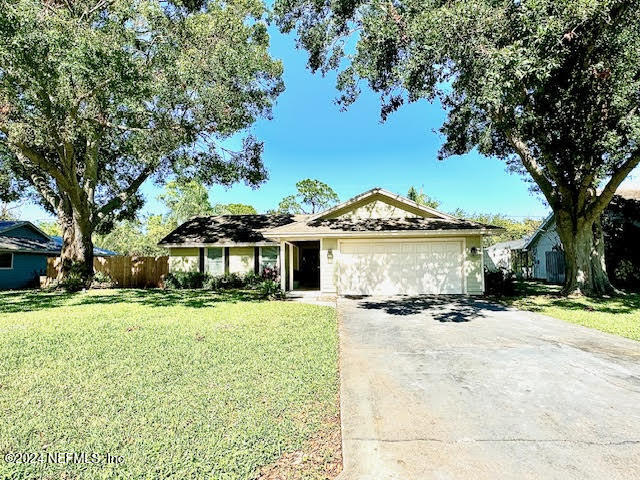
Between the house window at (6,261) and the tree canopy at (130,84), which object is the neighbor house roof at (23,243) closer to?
the house window at (6,261)

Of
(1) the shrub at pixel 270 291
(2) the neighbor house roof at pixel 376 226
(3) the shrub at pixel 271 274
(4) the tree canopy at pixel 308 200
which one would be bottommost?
(1) the shrub at pixel 270 291

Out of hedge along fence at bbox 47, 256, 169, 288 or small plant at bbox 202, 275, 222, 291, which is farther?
hedge along fence at bbox 47, 256, 169, 288

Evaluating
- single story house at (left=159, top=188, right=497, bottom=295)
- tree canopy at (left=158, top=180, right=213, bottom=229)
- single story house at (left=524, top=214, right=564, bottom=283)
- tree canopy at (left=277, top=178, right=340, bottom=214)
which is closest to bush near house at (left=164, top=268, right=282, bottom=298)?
single story house at (left=159, top=188, right=497, bottom=295)

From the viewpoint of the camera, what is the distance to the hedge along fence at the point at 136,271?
1964 cm

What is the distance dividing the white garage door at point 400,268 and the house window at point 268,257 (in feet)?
16.3

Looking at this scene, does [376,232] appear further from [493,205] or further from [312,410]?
[493,205]

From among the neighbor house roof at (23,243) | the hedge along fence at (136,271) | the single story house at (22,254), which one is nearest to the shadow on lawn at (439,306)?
the hedge along fence at (136,271)

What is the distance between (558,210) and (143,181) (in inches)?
756

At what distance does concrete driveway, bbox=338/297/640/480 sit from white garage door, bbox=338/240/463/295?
21.9 ft

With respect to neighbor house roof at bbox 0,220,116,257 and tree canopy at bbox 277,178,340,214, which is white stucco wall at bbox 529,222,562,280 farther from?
neighbor house roof at bbox 0,220,116,257

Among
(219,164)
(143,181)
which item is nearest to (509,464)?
(219,164)

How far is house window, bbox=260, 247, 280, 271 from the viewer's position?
60.5ft

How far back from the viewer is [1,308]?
11.5m

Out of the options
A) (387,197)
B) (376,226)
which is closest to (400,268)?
(376,226)
